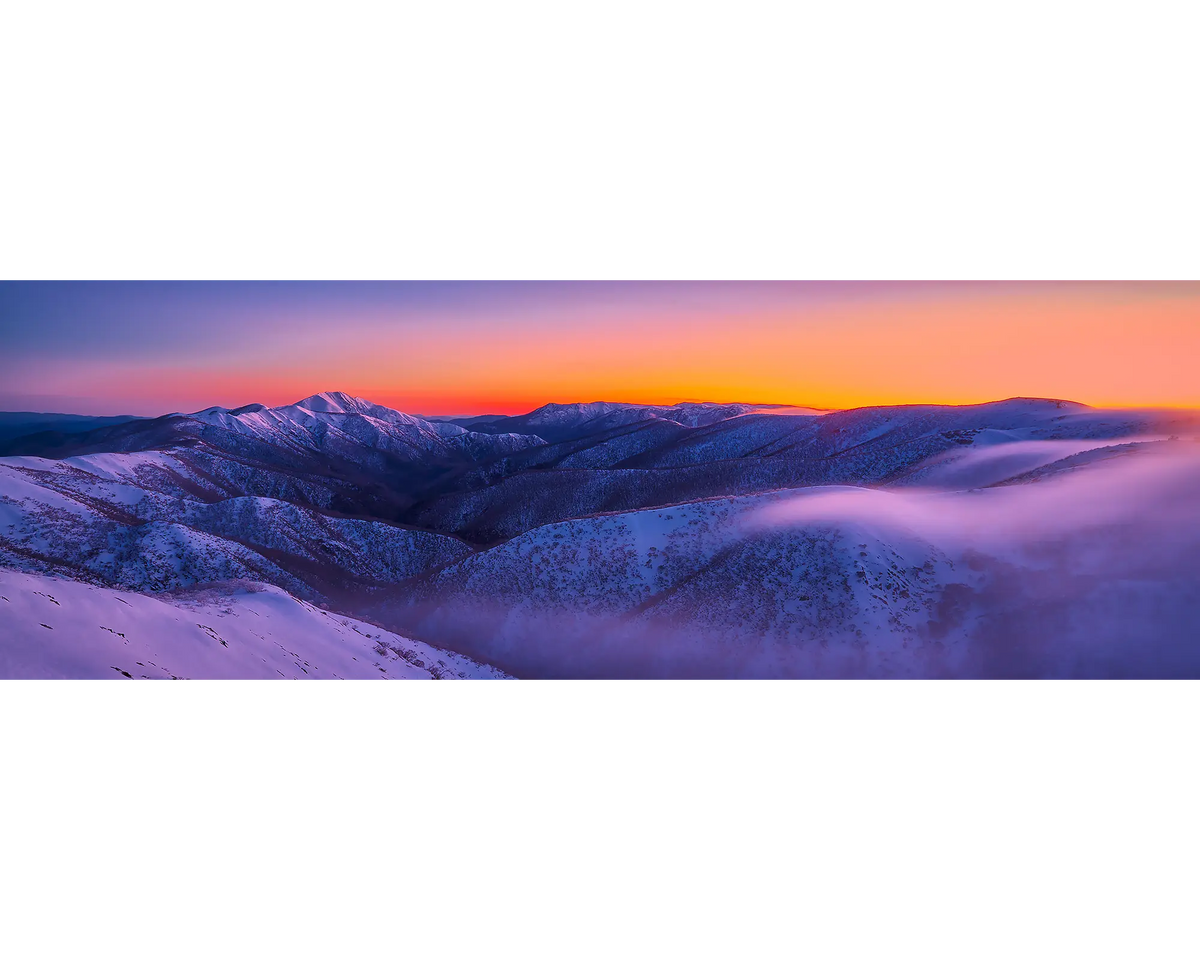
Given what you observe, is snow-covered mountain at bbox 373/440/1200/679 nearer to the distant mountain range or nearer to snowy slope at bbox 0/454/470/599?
the distant mountain range

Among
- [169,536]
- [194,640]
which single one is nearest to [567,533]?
[194,640]

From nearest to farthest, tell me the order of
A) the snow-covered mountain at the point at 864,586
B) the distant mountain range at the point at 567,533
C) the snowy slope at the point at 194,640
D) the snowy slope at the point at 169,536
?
the snowy slope at the point at 194,640, the snow-covered mountain at the point at 864,586, the distant mountain range at the point at 567,533, the snowy slope at the point at 169,536

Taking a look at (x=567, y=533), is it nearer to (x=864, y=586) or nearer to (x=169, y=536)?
(x=864, y=586)

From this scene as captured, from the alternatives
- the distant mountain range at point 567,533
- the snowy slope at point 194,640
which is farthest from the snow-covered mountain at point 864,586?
the snowy slope at point 194,640

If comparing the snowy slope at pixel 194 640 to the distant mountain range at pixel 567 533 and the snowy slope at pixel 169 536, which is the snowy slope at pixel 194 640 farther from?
the snowy slope at pixel 169 536
